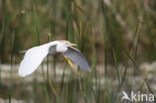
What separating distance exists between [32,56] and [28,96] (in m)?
1.24

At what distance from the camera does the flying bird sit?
1.60 feet

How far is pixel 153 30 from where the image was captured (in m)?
2.96

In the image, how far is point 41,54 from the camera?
52 centimetres

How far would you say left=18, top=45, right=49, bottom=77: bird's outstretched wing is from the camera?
0.48 meters

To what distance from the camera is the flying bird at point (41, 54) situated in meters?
0.49

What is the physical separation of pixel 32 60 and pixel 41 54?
0.02m

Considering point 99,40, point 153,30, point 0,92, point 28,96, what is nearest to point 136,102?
point 28,96

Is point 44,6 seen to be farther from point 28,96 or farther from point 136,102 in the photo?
point 136,102

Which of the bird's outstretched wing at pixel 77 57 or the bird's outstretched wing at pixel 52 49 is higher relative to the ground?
the bird's outstretched wing at pixel 52 49

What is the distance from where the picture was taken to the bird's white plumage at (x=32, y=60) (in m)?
0.48

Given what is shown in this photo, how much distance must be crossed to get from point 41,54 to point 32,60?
18 millimetres

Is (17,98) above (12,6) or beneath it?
beneath

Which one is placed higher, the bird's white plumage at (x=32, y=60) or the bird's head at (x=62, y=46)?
the bird's head at (x=62, y=46)

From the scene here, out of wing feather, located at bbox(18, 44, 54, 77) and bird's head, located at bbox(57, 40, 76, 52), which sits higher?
bird's head, located at bbox(57, 40, 76, 52)
